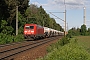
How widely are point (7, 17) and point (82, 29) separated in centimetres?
5539

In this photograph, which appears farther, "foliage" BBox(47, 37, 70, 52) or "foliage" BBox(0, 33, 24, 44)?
"foliage" BBox(0, 33, 24, 44)

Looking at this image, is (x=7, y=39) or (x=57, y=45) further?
(x=7, y=39)

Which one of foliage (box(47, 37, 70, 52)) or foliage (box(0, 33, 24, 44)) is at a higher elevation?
foliage (box(47, 37, 70, 52))

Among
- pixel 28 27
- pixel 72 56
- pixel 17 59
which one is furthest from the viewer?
pixel 28 27

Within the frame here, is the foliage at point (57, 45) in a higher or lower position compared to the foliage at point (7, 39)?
higher

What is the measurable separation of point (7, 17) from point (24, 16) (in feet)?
54.3

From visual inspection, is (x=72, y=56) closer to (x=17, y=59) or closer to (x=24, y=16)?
(x=17, y=59)

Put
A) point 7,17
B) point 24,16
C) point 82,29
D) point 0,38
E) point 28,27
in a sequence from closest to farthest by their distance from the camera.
→ point 0,38
point 28,27
point 7,17
point 24,16
point 82,29

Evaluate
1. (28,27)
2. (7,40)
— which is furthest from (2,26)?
(7,40)

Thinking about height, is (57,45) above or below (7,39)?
above

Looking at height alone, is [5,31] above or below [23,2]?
below

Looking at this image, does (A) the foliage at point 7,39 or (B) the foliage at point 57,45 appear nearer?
(B) the foliage at point 57,45

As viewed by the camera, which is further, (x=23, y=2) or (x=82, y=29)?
(x=82, y=29)

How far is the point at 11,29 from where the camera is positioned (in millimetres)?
61250
